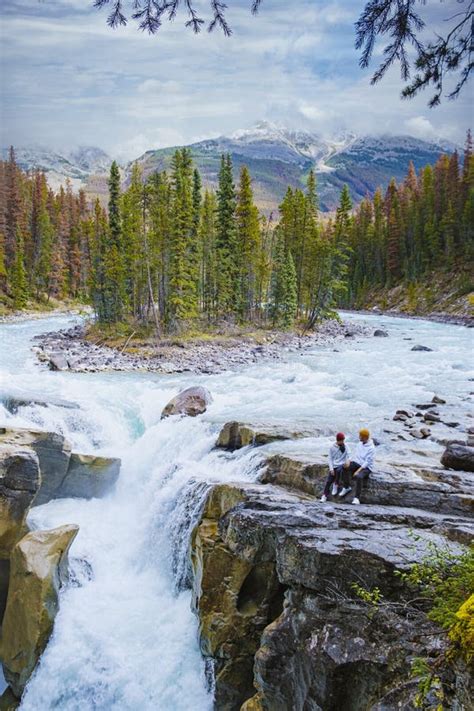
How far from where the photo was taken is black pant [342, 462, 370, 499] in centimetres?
1053

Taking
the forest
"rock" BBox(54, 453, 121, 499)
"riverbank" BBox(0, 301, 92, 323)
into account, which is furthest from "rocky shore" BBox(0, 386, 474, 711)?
"riverbank" BBox(0, 301, 92, 323)

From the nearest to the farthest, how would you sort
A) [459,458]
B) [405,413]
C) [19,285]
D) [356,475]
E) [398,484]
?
1. [398,484]
2. [356,475]
3. [459,458]
4. [405,413]
5. [19,285]

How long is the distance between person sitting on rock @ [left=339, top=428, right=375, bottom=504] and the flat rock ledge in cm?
92

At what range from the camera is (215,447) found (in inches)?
641

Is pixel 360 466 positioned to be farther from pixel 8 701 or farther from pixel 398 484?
pixel 8 701

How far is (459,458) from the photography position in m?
11.9

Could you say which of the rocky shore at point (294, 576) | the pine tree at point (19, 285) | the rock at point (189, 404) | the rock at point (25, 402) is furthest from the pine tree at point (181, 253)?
the rocky shore at point (294, 576)

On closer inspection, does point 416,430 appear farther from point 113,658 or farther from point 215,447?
point 113,658

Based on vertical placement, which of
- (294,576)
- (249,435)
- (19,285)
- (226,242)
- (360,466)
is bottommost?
(249,435)

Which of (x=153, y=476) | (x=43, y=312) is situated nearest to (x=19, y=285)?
(x=43, y=312)

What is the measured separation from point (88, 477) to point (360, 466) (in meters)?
8.97

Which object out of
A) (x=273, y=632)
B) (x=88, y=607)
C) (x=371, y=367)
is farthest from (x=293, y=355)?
(x=273, y=632)

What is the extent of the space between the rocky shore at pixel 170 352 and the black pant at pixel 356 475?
2019 cm

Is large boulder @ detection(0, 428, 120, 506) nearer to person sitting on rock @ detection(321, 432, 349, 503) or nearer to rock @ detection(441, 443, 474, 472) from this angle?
person sitting on rock @ detection(321, 432, 349, 503)
